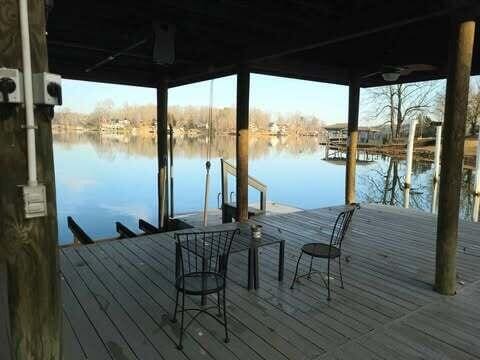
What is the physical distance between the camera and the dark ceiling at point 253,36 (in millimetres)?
3361

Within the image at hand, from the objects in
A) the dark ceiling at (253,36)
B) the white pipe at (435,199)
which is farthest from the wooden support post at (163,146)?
the white pipe at (435,199)

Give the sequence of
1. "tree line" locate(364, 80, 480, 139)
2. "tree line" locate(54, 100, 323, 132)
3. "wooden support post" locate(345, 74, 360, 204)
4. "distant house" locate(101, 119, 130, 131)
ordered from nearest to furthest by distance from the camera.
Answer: "wooden support post" locate(345, 74, 360, 204), "tree line" locate(364, 80, 480, 139), "tree line" locate(54, 100, 323, 132), "distant house" locate(101, 119, 130, 131)

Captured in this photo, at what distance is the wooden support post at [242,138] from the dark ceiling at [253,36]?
0.28m

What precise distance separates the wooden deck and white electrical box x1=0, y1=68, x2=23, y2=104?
1.59 metres

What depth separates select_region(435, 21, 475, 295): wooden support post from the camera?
2748 mm

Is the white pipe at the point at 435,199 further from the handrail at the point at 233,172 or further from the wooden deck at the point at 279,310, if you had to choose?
the wooden deck at the point at 279,310

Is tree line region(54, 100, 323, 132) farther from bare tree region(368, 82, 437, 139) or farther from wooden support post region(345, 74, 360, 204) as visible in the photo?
wooden support post region(345, 74, 360, 204)

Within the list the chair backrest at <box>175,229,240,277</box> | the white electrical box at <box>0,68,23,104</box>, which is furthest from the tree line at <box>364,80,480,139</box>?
the white electrical box at <box>0,68,23,104</box>

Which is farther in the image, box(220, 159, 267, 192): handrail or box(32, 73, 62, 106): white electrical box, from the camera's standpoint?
box(220, 159, 267, 192): handrail

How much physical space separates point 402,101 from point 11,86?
3378cm

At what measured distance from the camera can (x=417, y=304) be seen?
9.38ft

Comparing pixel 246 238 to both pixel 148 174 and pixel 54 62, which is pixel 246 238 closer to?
pixel 54 62

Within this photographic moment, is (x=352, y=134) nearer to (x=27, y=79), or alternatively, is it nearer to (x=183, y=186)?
(x=27, y=79)

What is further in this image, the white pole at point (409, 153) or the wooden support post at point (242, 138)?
the white pole at point (409, 153)
